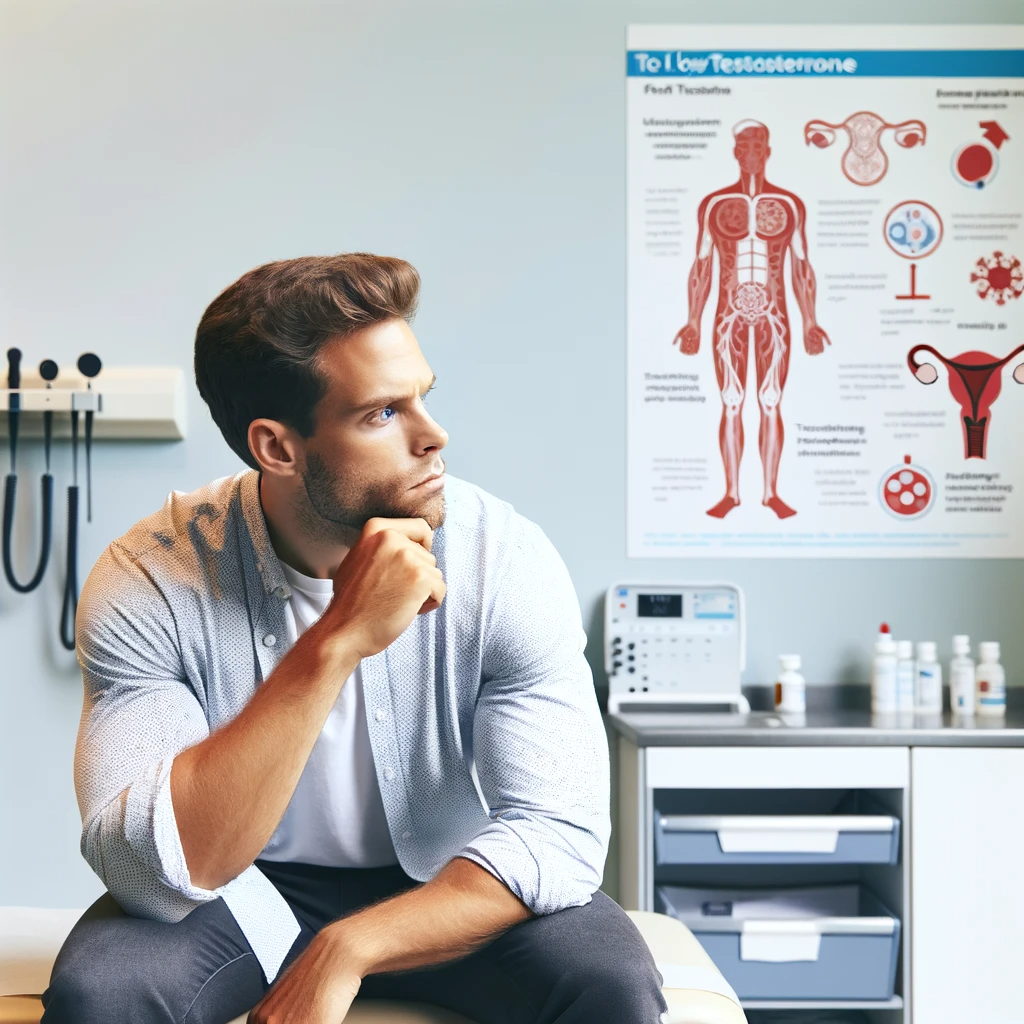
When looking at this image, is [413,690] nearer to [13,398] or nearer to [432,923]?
[432,923]

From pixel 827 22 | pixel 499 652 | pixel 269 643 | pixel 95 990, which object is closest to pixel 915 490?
pixel 827 22

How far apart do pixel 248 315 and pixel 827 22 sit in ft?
5.96

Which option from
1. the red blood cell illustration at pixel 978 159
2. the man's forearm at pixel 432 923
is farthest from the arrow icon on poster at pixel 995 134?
the man's forearm at pixel 432 923

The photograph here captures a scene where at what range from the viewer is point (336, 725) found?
136cm

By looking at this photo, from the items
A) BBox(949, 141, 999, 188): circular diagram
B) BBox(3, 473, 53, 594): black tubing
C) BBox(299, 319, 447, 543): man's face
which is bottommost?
BBox(3, 473, 53, 594): black tubing

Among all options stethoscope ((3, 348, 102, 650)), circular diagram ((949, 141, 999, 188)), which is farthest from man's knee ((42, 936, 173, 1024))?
circular diagram ((949, 141, 999, 188))

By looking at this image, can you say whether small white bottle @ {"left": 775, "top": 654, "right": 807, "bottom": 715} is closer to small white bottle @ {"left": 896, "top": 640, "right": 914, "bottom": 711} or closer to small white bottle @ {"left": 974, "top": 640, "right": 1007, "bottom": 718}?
small white bottle @ {"left": 896, "top": 640, "right": 914, "bottom": 711}

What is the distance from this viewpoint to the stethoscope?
2381 mm

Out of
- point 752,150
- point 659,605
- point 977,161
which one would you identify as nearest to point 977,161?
point 977,161

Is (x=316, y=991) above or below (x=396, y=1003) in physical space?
above

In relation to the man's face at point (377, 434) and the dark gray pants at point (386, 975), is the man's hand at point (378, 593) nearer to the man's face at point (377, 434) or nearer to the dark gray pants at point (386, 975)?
the man's face at point (377, 434)

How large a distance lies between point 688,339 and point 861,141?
0.61 m

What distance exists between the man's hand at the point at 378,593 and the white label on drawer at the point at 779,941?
1218mm

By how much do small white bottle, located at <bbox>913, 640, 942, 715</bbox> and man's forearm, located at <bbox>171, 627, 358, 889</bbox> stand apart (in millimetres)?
1616
